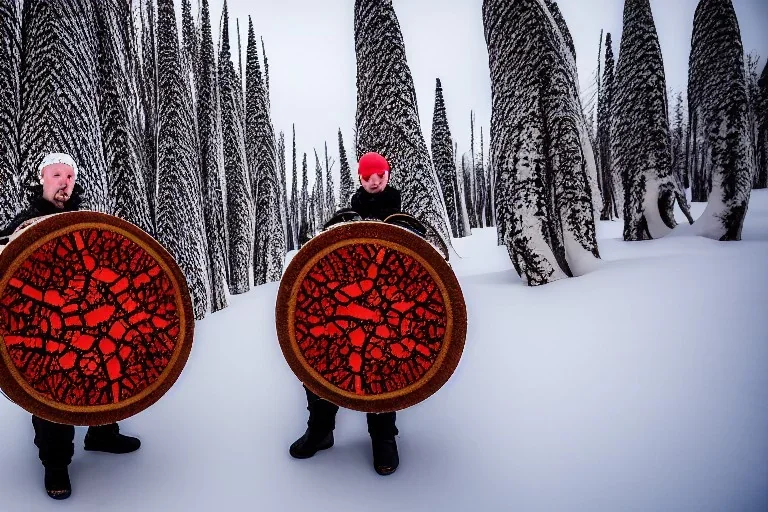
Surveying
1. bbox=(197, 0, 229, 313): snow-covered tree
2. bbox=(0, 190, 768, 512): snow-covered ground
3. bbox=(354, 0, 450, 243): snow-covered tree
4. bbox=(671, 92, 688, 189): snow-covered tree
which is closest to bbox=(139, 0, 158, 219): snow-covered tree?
bbox=(197, 0, 229, 313): snow-covered tree

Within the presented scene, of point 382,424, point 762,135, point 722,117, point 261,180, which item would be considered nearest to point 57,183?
point 382,424

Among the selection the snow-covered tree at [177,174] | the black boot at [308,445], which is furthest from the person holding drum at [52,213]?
the snow-covered tree at [177,174]

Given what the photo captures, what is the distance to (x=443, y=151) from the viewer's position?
63.1 ft

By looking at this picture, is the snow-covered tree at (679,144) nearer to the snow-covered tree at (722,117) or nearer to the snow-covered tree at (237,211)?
the snow-covered tree at (722,117)

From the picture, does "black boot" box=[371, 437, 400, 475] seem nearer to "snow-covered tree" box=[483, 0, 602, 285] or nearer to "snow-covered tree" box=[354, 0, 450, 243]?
"snow-covered tree" box=[483, 0, 602, 285]

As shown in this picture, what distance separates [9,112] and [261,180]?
8067 millimetres

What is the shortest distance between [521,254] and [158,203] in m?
6.23

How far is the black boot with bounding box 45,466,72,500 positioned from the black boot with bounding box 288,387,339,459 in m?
1.00

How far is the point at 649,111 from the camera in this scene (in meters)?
7.45

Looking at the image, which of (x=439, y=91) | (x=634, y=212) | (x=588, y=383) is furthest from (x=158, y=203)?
(x=439, y=91)

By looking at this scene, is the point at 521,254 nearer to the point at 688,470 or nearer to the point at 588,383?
the point at 588,383

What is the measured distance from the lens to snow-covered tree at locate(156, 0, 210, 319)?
22.5 feet

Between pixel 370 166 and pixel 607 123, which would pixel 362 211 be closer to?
pixel 370 166

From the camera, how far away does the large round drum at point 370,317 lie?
70.1 inches
